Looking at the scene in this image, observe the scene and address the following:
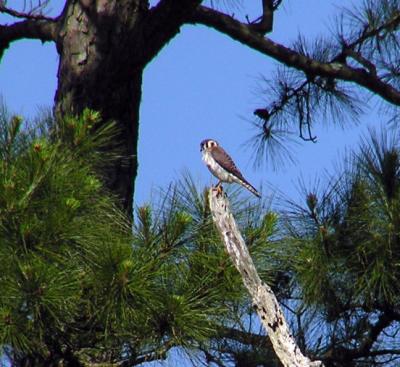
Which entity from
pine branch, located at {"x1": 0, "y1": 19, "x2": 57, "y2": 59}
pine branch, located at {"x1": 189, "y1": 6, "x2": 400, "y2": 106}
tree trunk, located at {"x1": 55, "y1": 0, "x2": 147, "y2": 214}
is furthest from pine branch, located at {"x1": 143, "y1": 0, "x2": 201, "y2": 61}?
pine branch, located at {"x1": 0, "y1": 19, "x2": 57, "y2": 59}

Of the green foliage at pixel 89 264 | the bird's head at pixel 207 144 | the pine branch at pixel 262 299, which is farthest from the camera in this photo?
the bird's head at pixel 207 144

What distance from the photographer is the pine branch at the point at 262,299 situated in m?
2.87

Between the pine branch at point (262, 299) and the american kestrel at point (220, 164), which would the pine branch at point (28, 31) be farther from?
the pine branch at point (262, 299)

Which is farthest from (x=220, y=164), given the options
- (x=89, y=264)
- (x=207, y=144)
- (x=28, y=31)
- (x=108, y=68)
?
(x=89, y=264)

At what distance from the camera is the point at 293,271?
394cm

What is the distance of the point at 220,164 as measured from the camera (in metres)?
4.33

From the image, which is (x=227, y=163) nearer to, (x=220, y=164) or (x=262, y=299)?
(x=220, y=164)

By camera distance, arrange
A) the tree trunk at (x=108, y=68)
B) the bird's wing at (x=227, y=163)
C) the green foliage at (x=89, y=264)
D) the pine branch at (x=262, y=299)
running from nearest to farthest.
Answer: the pine branch at (x=262, y=299), the green foliage at (x=89, y=264), the bird's wing at (x=227, y=163), the tree trunk at (x=108, y=68)

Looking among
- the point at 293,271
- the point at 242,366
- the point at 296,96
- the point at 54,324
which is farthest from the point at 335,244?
the point at 296,96

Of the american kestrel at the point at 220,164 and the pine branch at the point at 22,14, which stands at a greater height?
the pine branch at the point at 22,14

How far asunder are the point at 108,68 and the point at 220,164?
476mm

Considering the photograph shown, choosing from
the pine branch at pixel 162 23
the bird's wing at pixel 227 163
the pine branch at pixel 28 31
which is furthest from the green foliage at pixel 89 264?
the pine branch at pixel 28 31

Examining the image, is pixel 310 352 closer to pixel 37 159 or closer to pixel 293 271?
pixel 293 271

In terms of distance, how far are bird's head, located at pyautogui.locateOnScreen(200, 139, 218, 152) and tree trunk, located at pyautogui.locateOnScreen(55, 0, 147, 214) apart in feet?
0.88
